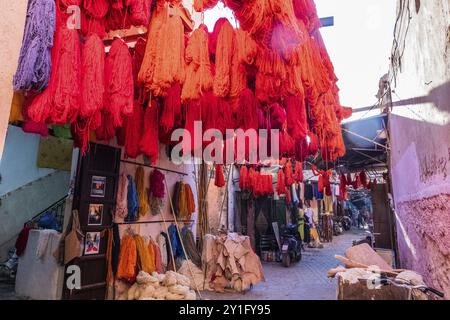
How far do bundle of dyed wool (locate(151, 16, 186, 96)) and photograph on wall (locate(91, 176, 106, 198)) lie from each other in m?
2.81

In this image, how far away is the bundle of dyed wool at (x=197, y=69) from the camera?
324 cm

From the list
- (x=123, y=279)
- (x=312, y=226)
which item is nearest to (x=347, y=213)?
(x=312, y=226)

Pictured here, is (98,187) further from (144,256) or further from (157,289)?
(157,289)

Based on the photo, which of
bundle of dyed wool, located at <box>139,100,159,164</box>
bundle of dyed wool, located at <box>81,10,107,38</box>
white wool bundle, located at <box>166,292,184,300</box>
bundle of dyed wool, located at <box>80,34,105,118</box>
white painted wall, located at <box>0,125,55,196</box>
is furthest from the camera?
white painted wall, located at <box>0,125,55,196</box>

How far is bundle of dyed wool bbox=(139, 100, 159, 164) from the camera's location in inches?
187

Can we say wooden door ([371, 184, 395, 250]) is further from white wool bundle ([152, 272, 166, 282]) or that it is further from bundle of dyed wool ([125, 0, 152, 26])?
bundle of dyed wool ([125, 0, 152, 26])

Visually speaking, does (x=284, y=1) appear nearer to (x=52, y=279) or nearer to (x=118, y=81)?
(x=118, y=81)

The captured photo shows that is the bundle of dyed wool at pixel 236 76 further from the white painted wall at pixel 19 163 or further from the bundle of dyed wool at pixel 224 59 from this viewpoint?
the white painted wall at pixel 19 163

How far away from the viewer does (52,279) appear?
16.5 ft

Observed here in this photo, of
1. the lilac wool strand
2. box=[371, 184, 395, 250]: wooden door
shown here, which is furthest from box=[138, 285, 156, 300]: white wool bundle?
box=[371, 184, 395, 250]: wooden door

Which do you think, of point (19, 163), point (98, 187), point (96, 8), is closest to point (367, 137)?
point (98, 187)

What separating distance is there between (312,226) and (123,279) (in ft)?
46.2

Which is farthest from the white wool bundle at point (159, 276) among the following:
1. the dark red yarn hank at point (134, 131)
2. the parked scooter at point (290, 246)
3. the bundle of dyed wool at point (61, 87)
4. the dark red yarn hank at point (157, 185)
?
the parked scooter at point (290, 246)

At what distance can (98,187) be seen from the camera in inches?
205
